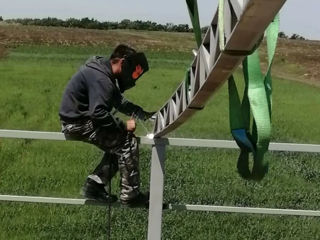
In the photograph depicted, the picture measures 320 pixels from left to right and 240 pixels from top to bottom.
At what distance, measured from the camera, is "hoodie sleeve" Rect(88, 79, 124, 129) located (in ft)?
10.0

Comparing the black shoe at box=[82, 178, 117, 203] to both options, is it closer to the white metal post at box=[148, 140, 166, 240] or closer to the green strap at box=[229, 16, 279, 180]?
the white metal post at box=[148, 140, 166, 240]

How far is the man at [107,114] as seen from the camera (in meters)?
3.10

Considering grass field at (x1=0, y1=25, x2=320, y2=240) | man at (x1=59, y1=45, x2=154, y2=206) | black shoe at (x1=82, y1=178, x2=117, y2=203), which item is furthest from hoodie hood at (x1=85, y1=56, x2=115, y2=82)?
grass field at (x1=0, y1=25, x2=320, y2=240)

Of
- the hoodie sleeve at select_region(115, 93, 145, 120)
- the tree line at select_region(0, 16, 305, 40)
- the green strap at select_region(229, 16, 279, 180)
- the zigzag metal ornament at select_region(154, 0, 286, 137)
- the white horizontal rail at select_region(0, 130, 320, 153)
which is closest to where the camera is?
the zigzag metal ornament at select_region(154, 0, 286, 137)

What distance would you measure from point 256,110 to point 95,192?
7.17ft

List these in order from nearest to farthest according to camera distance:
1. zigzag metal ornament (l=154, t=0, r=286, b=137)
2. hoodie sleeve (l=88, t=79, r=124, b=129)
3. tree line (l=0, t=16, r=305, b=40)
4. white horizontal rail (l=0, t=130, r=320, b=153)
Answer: zigzag metal ornament (l=154, t=0, r=286, b=137), hoodie sleeve (l=88, t=79, r=124, b=129), white horizontal rail (l=0, t=130, r=320, b=153), tree line (l=0, t=16, r=305, b=40)

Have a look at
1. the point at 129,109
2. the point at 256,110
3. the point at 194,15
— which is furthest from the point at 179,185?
the point at 256,110

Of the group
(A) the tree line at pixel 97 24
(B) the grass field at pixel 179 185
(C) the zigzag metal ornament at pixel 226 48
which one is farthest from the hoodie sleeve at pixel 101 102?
(A) the tree line at pixel 97 24

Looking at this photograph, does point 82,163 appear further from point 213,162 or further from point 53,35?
point 53,35

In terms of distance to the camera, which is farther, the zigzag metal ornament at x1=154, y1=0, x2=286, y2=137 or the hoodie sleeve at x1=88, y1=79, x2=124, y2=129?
the hoodie sleeve at x1=88, y1=79, x2=124, y2=129

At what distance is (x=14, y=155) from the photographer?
23.6 ft

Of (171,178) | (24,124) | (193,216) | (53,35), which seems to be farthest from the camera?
(53,35)

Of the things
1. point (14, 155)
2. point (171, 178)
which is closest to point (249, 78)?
point (171, 178)

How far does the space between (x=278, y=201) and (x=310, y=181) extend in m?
1.21
